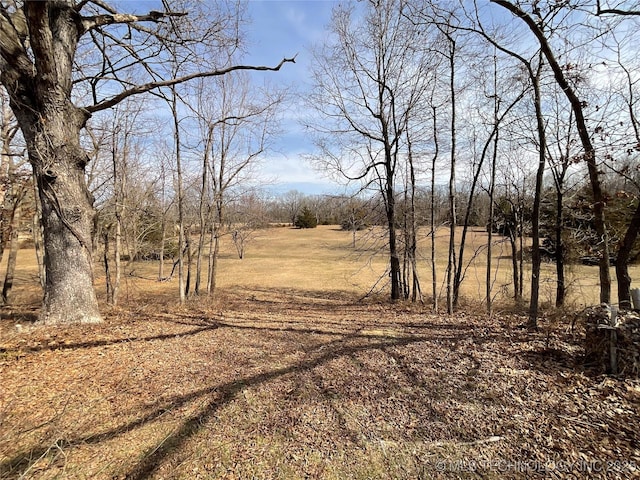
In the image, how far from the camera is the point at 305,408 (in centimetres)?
277

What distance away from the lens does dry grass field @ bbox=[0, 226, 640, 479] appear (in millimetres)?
2102

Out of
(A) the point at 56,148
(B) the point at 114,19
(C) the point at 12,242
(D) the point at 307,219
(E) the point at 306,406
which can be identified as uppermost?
(B) the point at 114,19

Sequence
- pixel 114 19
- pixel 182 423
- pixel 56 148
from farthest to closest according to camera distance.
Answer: pixel 114 19 → pixel 56 148 → pixel 182 423

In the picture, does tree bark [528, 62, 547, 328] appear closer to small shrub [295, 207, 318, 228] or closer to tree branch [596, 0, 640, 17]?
tree branch [596, 0, 640, 17]

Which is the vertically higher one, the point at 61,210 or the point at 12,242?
the point at 61,210

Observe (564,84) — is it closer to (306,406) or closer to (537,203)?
(537,203)

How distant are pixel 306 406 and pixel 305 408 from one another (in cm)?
3

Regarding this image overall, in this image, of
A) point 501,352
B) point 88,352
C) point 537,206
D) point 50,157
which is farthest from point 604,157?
point 50,157

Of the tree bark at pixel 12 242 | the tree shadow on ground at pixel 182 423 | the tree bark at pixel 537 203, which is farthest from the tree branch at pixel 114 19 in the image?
the tree bark at pixel 12 242

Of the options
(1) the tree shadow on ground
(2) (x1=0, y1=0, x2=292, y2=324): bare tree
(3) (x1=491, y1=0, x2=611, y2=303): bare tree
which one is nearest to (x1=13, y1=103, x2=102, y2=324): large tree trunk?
(2) (x1=0, y1=0, x2=292, y2=324): bare tree

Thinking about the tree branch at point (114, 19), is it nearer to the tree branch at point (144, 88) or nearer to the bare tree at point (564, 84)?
the tree branch at point (144, 88)

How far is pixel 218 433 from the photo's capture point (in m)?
2.41

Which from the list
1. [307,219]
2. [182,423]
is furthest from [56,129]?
[307,219]

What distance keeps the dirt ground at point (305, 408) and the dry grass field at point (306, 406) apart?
0.04ft
